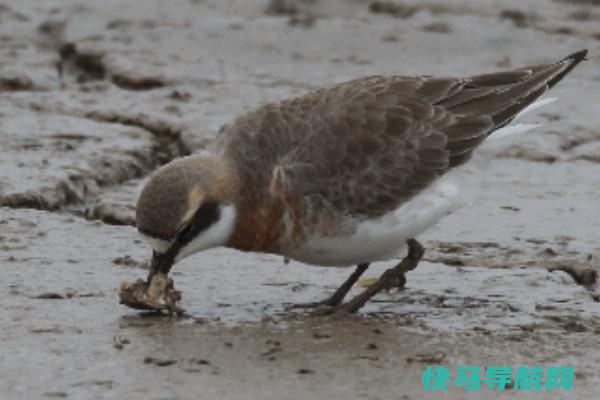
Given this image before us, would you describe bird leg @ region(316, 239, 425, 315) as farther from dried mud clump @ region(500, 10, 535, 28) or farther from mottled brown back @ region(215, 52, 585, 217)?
dried mud clump @ region(500, 10, 535, 28)

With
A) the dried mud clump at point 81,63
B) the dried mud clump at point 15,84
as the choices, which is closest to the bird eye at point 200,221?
the dried mud clump at point 15,84

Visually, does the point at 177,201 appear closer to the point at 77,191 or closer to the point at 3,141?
the point at 77,191

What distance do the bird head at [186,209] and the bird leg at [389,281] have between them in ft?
1.83

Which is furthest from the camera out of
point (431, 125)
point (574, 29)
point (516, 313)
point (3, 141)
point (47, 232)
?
point (574, 29)

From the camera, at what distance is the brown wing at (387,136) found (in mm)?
5863

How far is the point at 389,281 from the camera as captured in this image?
6.00 m

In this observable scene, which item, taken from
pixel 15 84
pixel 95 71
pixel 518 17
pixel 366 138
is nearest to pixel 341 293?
pixel 366 138

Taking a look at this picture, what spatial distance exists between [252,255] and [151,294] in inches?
46.6

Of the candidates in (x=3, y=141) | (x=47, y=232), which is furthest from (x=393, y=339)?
(x=3, y=141)

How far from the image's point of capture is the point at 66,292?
19.5 feet

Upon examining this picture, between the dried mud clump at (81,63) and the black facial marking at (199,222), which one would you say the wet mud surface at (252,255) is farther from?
the black facial marking at (199,222)

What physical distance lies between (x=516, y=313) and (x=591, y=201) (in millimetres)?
1936

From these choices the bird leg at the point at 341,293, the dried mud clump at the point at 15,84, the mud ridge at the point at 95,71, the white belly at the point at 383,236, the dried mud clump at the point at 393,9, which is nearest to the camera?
the white belly at the point at 383,236

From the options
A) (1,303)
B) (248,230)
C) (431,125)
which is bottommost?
(1,303)
